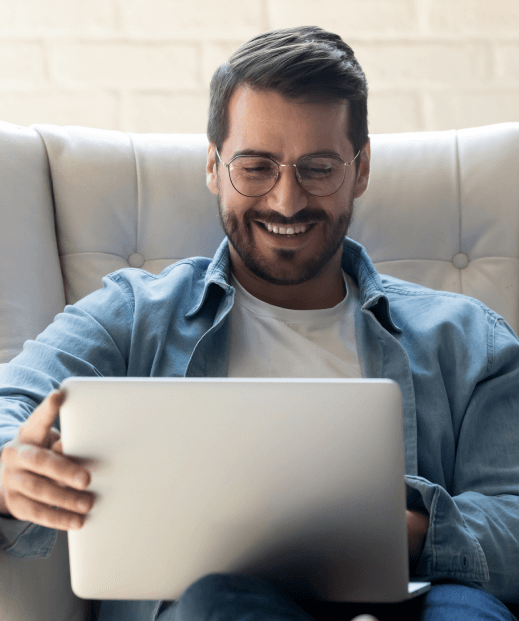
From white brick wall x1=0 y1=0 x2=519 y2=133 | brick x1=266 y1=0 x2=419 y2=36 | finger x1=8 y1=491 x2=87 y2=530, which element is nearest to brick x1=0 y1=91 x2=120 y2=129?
white brick wall x1=0 y1=0 x2=519 y2=133

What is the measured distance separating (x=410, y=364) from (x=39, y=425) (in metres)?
0.64

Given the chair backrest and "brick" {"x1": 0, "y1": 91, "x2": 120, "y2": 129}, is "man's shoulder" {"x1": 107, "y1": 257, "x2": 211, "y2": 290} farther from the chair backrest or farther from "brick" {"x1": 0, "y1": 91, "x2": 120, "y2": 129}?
"brick" {"x1": 0, "y1": 91, "x2": 120, "y2": 129}

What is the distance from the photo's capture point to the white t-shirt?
1075 millimetres

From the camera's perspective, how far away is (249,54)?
116 centimetres

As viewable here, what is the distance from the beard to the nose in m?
0.04

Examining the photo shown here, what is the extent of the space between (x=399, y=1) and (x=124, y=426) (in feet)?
5.04

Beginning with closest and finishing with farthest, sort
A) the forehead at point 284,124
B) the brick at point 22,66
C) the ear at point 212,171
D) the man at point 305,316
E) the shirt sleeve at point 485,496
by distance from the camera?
1. the shirt sleeve at point 485,496
2. the man at point 305,316
3. the forehead at point 284,124
4. the ear at point 212,171
5. the brick at point 22,66

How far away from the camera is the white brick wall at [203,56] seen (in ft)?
5.48

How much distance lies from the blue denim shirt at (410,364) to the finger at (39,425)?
7.2 inches

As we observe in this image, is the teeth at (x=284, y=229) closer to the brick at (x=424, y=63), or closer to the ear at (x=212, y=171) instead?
the ear at (x=212, y=171)

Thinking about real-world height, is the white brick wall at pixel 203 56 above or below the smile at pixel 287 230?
above

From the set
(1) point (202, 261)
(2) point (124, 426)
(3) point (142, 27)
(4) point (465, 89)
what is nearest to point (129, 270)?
(1) point (202, 261)

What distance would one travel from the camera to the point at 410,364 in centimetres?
Answer: 109

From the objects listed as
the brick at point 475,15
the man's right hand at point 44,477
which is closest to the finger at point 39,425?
the man's right hand at point 44,477
